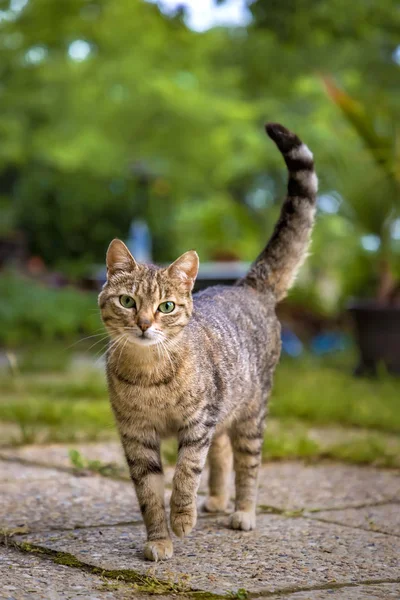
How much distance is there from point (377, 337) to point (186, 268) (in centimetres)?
483

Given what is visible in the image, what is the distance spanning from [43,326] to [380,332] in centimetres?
403

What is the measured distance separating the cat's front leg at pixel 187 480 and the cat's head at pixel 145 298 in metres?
0.34

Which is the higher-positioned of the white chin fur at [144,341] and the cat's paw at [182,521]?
the white chin fur at [144,341]

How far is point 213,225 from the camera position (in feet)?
63.4

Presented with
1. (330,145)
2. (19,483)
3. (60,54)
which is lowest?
(19,483)

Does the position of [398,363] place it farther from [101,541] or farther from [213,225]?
[213,225]

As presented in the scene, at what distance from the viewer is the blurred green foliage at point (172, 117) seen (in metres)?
8.62

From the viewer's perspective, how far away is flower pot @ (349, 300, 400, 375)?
762cm

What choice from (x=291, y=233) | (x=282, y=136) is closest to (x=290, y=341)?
(x=291, y=233)

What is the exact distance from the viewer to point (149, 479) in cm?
291

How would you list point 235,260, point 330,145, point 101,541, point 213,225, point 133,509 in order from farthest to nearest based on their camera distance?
point 213,225 → point 235,260 → point 330,145 → point 133,509 → point 101,541

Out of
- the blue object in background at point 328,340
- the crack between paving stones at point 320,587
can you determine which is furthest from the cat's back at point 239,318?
the blue object in background at point 328,340

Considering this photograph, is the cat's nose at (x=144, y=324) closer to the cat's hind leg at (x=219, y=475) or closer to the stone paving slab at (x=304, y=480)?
the cat's hind leg at (x=219, y=475)

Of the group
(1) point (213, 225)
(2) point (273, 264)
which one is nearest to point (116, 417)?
(2) point (273, 264)
